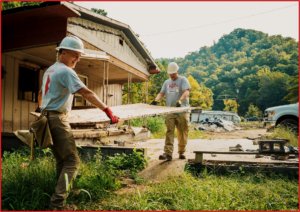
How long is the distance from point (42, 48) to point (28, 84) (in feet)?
6.31

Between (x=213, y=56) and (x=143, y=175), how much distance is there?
130 metres

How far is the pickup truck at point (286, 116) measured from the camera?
848 centimetres

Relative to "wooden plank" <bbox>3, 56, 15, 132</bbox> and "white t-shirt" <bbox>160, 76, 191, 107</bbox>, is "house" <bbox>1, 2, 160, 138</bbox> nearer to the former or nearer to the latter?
"wooden plank" <bbox>3, 56, 15, 132</bbox>

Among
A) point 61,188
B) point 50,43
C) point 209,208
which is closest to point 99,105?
point 61,188

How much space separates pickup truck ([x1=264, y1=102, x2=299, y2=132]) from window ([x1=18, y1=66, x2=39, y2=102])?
9.81 metres

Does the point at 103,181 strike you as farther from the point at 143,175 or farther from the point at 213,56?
the point at 213,56

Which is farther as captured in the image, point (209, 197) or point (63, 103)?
point (209, 197)

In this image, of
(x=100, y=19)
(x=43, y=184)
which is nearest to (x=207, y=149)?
(x=43, y=184)

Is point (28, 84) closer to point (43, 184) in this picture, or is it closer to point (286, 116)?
point (43, 184)

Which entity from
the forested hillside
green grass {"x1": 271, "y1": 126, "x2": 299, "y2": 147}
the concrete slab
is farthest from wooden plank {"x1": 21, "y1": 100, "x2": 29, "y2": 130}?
the forested hillside

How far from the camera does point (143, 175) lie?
150 inches

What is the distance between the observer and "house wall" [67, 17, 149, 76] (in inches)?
271

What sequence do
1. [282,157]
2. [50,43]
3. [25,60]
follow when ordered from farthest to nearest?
[25,60] → [50,43] → [282,157]

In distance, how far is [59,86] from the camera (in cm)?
253
